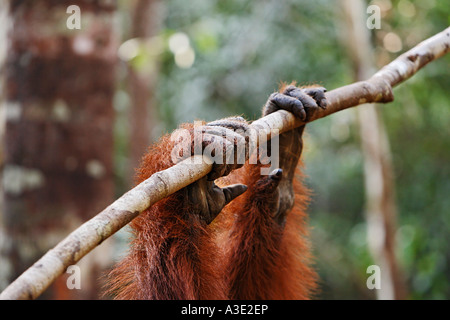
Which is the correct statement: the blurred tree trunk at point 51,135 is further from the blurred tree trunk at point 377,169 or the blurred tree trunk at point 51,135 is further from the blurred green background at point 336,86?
the blurred tree trunk at point 377,169

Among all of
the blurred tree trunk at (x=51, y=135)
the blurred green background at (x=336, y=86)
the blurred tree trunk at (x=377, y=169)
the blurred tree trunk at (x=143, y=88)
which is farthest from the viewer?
the blurred tree trunk at (x=143, y=88)

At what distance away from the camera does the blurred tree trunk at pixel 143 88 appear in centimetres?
786

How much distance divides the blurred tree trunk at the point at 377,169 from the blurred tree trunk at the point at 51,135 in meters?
3.66

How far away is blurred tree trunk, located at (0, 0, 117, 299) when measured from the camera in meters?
2.95

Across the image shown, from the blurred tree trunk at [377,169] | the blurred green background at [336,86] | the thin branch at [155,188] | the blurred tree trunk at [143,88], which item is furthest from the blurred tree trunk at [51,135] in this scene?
the blurred tree trunk at [143,88]

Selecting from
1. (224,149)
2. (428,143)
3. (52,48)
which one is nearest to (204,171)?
(224,149)

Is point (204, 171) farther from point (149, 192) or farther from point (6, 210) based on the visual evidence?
point (6, 210)

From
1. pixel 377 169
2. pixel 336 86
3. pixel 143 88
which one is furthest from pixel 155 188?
pixel 143 88

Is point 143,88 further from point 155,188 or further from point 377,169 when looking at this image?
point 155,188

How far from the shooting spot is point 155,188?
57.6 inches

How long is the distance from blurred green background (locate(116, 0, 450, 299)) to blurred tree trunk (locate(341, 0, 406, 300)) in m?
0.44

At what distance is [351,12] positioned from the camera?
5.90 meters

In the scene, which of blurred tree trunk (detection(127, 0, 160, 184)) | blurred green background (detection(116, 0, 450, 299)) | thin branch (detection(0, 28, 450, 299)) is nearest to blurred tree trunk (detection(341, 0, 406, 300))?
blurred green background (detection(116, 0, 450, 299))

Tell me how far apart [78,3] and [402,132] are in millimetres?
6777
